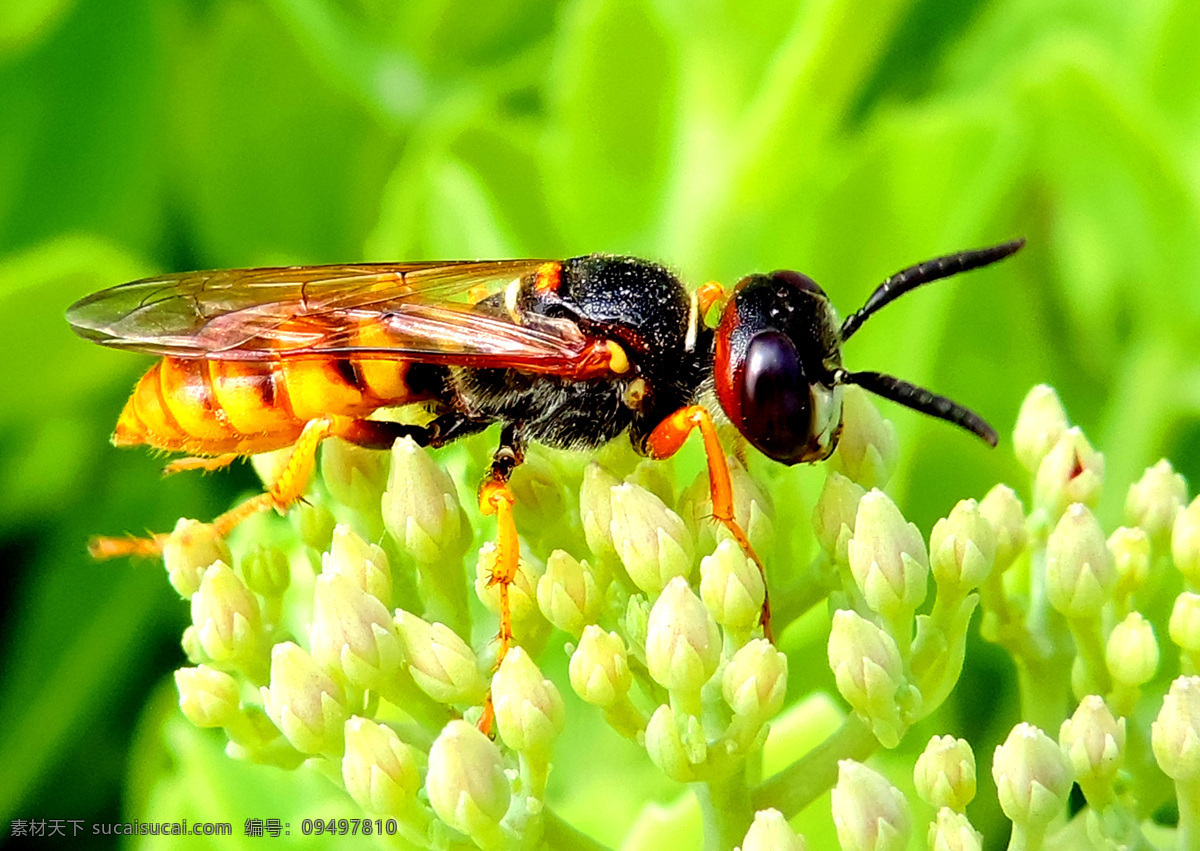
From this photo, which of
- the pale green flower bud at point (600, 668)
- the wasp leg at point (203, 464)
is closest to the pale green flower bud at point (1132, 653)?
the pale green flower bud at point (600, 668)

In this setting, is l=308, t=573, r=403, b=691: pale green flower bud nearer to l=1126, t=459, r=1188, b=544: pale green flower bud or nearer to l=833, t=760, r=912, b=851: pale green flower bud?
l=833, t=760, r=912, b=851: pale green flower bud

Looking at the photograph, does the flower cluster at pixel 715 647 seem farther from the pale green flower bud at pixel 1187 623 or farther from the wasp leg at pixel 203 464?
the wasp leg at pixel 203 464

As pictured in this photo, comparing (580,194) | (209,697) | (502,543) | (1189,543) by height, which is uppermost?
(580,194)

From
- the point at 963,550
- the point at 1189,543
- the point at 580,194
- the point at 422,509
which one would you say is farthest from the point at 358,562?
the point at 580,194

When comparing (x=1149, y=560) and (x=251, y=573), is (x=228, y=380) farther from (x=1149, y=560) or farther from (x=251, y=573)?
(x=1149, y=560)

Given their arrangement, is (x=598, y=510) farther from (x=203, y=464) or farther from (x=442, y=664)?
(x=203, y=464)

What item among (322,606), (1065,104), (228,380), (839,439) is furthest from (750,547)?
(1065,104)

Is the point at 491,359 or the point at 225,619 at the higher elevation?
the point at 491,359
